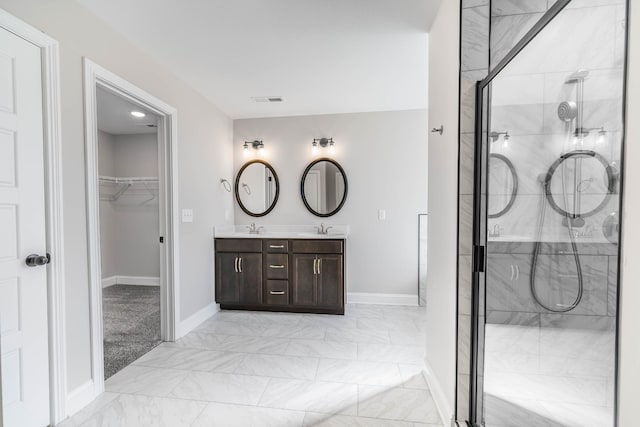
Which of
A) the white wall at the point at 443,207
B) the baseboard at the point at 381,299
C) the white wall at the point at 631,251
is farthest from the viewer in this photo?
the baseboard at the point at 381,299

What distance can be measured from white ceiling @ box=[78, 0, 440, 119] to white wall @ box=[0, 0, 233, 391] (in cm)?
13

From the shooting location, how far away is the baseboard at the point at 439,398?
5.12 feet

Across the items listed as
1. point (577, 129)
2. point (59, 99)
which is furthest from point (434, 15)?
point (59, 99)

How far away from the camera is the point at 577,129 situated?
91cm

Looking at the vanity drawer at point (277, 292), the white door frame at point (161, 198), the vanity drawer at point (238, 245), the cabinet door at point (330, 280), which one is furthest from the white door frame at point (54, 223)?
the cabinet door at point (330, 280)

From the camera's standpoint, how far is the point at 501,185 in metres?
1.30

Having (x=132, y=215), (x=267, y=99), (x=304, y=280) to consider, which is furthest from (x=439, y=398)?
(x=132, y=215)

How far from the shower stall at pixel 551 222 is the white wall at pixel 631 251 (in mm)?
82

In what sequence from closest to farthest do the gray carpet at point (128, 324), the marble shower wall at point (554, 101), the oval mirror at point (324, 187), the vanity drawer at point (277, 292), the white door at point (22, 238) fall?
the marble shower wall at point (554, 101), the white door at point (22, 238), the gray carpet at point (128, 324), the vanity drawer at point (277, 292), the oval mirror at point (324, 187)

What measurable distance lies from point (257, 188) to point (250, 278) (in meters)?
1.19

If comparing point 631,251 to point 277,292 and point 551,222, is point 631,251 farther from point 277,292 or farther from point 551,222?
point 277,292

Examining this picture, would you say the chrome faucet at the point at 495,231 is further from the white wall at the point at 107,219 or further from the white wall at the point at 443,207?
the white wall at the point at 107,219

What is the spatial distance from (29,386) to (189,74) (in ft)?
8.02

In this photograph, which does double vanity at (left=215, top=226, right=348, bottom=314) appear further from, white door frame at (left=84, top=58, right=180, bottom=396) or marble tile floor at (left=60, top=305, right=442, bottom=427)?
white door frame at (left=84, top=58, right=180, bottom=396)
